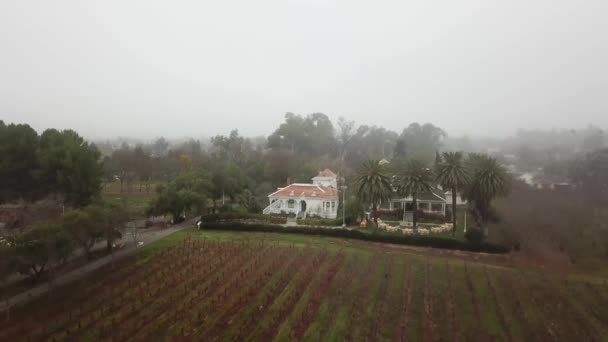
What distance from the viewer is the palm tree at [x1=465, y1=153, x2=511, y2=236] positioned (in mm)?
28828

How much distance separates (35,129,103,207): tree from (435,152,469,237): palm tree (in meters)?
32.0

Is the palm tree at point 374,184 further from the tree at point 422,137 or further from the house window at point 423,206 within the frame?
the tree at point 422,137

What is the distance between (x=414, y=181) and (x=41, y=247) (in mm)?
27369

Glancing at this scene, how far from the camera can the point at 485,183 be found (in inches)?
1143

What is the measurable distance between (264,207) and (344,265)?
20.3 metres

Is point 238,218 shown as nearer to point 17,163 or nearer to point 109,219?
point 109,219

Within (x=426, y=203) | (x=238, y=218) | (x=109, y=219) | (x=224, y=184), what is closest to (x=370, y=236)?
(x=426, y=203)

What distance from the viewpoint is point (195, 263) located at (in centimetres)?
2228

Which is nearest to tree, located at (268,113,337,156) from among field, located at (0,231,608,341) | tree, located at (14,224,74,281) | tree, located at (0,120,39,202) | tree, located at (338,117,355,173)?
tree, located at (338,117,355,173)

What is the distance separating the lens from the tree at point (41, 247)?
1720 cm

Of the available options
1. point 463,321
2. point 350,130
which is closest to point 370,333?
point 463,321

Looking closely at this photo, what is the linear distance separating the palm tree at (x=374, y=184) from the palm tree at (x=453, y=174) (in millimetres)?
4811

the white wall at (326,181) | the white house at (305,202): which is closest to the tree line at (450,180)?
the white house at (305,202)

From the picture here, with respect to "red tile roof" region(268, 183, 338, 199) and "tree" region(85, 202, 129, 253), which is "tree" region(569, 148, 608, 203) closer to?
"red tile roof" region(268, 183, 338, 199)
